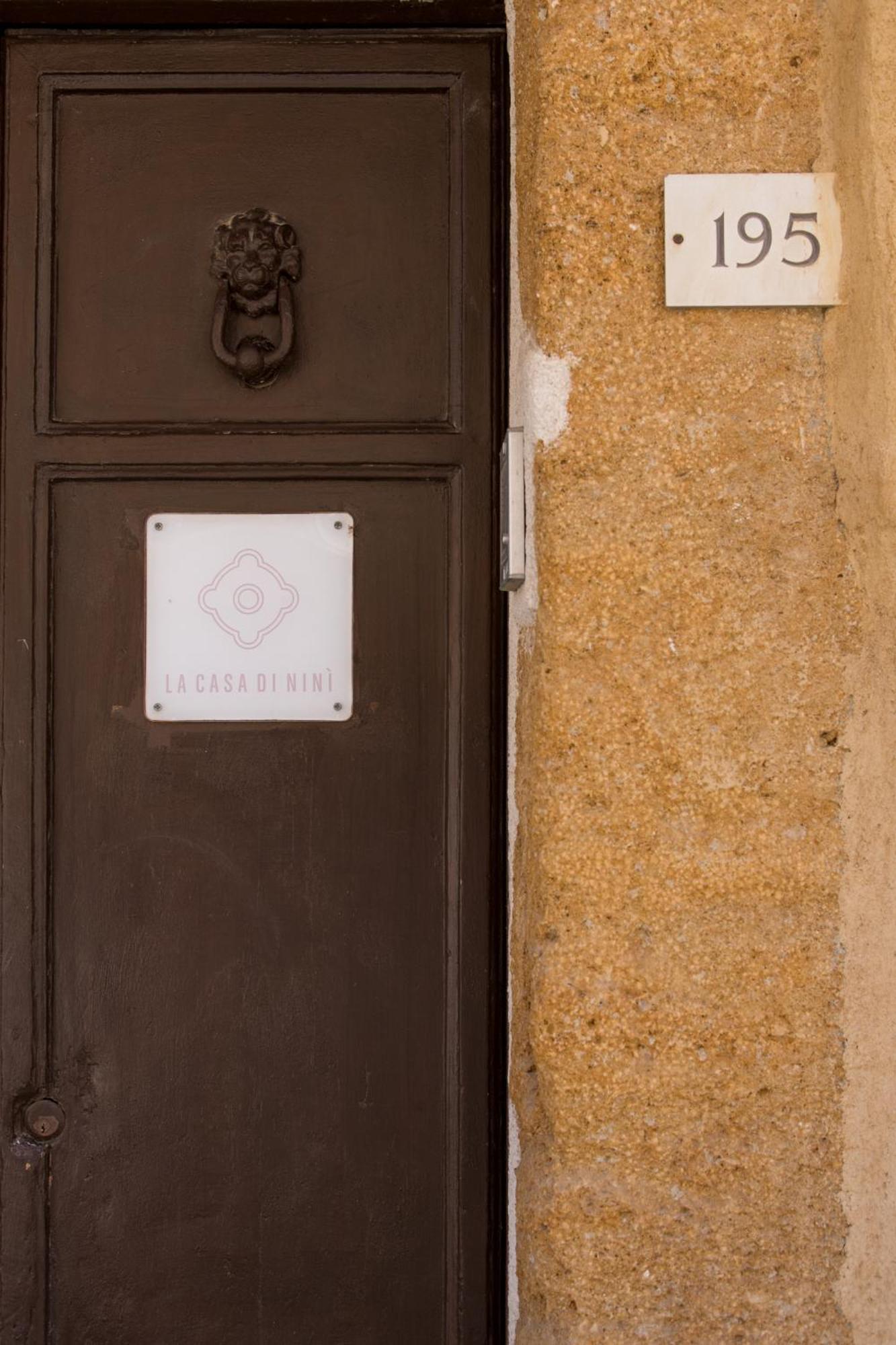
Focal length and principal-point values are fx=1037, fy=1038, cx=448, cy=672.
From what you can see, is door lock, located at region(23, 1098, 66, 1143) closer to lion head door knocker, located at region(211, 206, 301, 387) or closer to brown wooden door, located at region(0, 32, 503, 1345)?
brown wooden door, located at region(0, 32, 503, 1345)

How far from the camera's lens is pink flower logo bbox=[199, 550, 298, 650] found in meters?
1.42

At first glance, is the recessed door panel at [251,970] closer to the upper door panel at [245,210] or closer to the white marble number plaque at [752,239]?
the upper door panel at [245,210]

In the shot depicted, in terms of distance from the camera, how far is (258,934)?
142cm

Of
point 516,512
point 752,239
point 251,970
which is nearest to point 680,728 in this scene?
point 516,512

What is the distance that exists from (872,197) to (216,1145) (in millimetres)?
1419

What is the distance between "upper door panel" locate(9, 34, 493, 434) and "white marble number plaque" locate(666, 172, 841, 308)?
381 mm

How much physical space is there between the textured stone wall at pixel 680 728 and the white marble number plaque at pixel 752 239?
2 cm

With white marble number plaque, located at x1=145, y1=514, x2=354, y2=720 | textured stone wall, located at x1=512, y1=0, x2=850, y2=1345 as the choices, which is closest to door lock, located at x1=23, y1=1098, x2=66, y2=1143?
white marble number plaque, located at x1=145, y1=514, x2=354, y2=720

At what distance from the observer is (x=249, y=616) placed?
4.66 ft

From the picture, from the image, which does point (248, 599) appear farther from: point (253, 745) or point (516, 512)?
point (516, 512)

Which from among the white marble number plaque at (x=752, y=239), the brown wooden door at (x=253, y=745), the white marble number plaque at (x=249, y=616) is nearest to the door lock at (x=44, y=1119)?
the brown wooden door at (x=253, y=745)

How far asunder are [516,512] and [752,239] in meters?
0.40

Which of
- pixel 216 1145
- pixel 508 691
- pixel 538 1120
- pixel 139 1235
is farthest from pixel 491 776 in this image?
pixel 139 1235

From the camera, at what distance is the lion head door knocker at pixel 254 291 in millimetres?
1410
